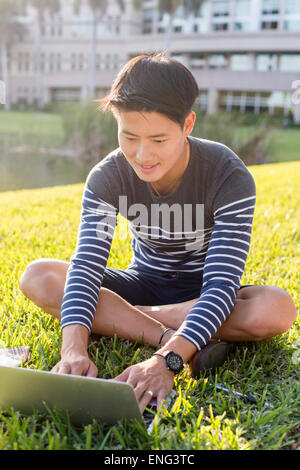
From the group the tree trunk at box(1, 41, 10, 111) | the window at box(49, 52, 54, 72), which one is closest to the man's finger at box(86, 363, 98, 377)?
the tree trunk at box(1, 41, 10, 111)

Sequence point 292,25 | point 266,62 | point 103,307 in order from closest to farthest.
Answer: point 103,307, point 292,25, point 266,62

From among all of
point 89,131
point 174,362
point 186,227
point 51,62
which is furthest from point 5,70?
point 174,362

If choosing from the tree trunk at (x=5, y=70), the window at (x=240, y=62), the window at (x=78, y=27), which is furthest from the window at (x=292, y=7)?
the tree trunk at (x=5, y=70)

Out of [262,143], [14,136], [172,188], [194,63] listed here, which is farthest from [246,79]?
[172,188]

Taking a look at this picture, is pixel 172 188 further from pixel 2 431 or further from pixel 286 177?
pixel 286 177

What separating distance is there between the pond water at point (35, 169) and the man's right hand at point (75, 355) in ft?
22.8

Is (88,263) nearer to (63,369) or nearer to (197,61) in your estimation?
(63,369)

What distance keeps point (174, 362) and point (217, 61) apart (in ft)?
111

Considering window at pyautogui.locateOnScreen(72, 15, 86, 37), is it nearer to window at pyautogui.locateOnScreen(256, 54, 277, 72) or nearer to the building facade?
the building facade

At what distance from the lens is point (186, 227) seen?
1.98m

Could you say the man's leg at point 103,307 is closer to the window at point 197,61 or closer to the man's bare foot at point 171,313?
the man's bare foot at point 171,313

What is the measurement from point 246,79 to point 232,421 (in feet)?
101

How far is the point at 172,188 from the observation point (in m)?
1.93

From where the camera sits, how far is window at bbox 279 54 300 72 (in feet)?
98.7
